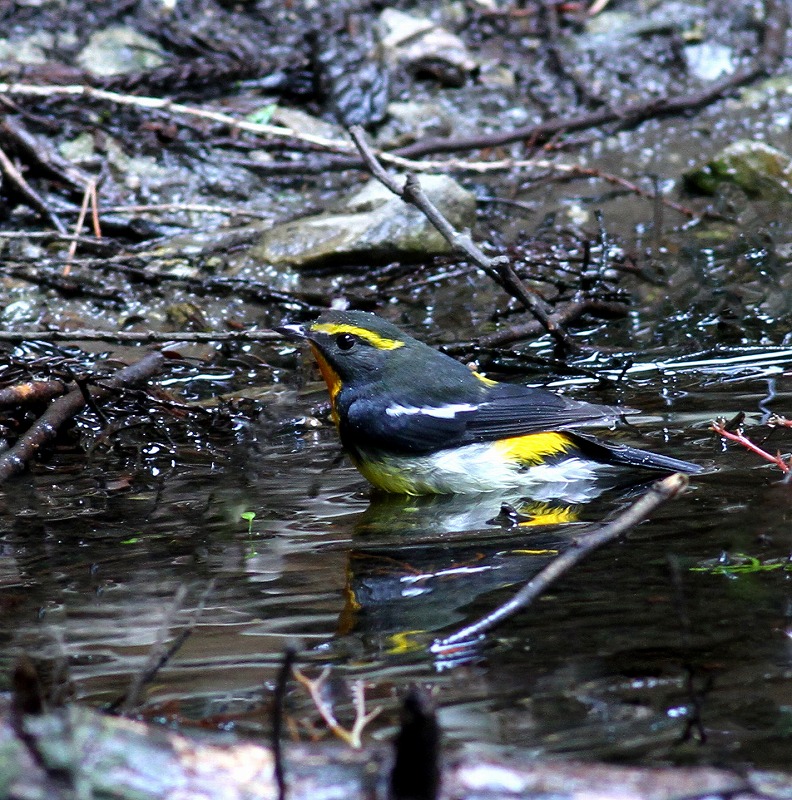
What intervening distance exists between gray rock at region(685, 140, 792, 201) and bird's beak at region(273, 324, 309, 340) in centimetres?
480

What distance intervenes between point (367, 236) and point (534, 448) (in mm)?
2984

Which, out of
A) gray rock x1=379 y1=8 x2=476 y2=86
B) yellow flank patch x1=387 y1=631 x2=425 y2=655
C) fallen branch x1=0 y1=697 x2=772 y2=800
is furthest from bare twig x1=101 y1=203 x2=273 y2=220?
fallen branch x1=0 y1=697 x2=772 y2=800

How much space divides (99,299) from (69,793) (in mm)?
5733

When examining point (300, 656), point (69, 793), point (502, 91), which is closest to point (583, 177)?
point (502, 91)

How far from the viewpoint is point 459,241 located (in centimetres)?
577

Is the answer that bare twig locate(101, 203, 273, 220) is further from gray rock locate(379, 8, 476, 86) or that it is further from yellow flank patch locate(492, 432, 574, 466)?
yellow flank patch locate(492, 432, 574, 466)

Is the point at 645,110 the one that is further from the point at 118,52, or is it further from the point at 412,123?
the point at 118,52

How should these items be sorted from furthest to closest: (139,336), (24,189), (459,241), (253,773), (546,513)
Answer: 1. (24,189)
2. (459,241)
3. (139,336)
4. (546,513)
5. (253,773)

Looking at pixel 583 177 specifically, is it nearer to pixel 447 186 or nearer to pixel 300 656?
pixel 447 186

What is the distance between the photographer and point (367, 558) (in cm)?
413

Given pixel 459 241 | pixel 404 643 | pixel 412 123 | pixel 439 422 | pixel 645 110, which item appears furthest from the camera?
pixel 645 110

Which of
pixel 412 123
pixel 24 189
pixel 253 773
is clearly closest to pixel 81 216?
pixel 24 189

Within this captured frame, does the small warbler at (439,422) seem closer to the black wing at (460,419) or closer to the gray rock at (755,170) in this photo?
the black wing at (460,419)

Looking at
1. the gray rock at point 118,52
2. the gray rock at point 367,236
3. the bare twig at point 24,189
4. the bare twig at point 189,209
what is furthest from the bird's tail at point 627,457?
the gray rock at point 118,52
